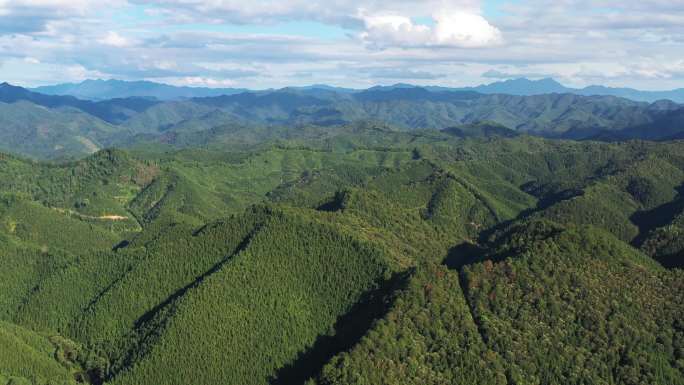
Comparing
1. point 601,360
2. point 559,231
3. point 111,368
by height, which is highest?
point 559,231

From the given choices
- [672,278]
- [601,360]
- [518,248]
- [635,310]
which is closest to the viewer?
[601,360]

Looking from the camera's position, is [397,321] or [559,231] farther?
[559,231]

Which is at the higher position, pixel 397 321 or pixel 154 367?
pixel 397 321

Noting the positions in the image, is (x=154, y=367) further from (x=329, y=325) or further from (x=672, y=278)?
(x=672, y=278)

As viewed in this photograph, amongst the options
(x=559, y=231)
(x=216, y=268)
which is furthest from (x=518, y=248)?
(x=216, y=268)

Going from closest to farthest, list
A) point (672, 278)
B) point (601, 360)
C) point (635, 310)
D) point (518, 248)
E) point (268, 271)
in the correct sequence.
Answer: point (601, 360)
point (635, 310)
point (672, 278)
point (518, 248)
point (268, 271)

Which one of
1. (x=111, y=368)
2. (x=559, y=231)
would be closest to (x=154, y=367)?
(x=111, y=368)
